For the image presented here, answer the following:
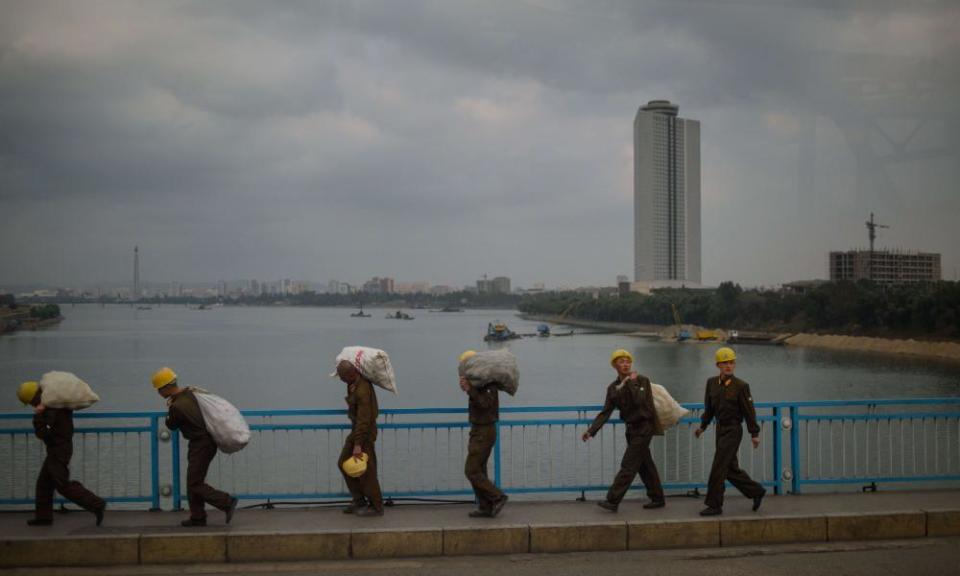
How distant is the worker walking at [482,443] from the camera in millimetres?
8023

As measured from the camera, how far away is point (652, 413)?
829 cm

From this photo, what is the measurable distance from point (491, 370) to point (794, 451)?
12.1 feet

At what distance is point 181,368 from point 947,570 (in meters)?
59.0

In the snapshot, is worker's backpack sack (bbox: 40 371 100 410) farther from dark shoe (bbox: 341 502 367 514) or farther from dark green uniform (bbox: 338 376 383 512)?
dark shoe (bbox: 341 502 367 514)

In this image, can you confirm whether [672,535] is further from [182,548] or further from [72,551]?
[72,551]

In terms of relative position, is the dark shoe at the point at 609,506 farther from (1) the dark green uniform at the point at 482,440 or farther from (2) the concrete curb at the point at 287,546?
(2) the concrete curb at the point at 287,546

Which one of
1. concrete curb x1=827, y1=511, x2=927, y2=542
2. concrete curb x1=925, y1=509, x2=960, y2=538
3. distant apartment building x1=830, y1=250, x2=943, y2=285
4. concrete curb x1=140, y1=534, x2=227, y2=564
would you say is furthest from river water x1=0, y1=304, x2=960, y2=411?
concrete curb x1=925, y1=509, x2=960, y2=538

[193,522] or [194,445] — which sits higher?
[194,445]

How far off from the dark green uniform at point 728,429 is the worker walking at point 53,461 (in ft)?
18.9

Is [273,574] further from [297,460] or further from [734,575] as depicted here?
[297,460]

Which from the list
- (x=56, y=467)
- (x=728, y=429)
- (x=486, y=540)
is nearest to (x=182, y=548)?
(x=56, y=467)

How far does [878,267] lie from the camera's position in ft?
373

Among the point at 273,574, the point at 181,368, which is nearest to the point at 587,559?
the point at 273,574

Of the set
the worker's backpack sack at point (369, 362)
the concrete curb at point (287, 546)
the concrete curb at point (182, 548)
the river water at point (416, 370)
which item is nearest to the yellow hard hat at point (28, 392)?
the concrete curb at point (182, 548)
